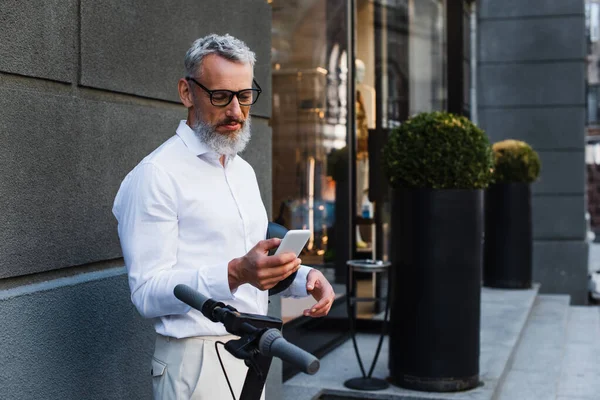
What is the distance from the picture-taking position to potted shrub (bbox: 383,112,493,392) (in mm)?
5594

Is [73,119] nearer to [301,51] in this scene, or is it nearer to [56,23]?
[56,23]

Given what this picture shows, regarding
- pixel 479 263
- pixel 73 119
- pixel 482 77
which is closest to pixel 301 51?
pixel 479 263

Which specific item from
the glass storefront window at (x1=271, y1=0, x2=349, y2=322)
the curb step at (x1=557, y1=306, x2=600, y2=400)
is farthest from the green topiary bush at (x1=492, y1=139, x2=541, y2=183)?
the glass storefront window at (x1=271, y1=0, x2=349, y2=322)

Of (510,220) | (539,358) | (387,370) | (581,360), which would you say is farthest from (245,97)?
(510,220)

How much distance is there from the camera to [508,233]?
1114 cm

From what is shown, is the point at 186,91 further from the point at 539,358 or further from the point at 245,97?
the point at 539,358

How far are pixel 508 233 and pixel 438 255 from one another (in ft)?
19.2

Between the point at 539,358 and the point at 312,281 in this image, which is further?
the point at 539,358

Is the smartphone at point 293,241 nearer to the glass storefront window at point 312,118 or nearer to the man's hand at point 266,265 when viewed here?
the man's hand at point 266,265

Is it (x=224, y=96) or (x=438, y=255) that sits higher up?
(x=224, y=96)

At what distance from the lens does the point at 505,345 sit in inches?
295

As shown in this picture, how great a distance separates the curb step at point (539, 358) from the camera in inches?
253

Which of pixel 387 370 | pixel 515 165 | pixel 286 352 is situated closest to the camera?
pixel 286 352

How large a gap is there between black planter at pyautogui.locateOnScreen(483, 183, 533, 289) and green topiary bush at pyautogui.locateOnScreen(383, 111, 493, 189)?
17.8 feet
